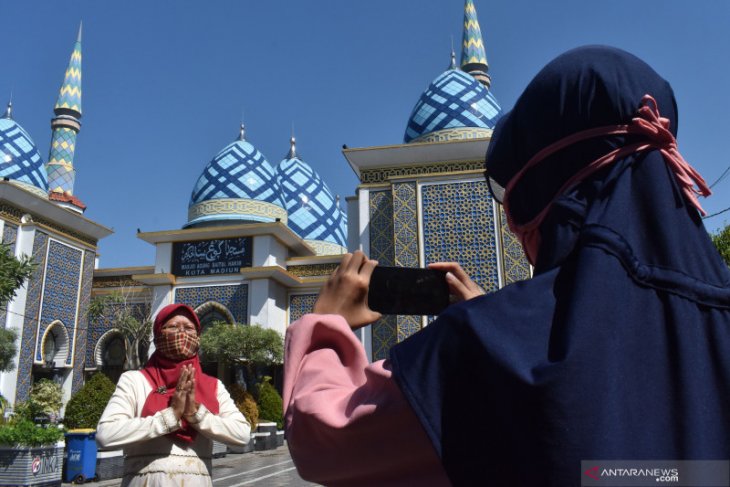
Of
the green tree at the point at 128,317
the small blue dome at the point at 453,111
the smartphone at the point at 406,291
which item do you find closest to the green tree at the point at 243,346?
the green tree at the point at 128,317

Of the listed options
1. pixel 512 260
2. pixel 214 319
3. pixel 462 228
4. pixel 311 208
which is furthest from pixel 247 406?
pixel 311 208

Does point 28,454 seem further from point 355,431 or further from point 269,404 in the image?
point 269,404

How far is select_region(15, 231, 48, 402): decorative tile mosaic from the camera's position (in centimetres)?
1535

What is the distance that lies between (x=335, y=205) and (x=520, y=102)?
Result: 23805 millimetres

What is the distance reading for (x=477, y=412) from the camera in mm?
619

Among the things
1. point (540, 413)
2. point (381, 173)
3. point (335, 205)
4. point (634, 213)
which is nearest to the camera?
point (540, 413)

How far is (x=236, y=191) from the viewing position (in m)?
19.6

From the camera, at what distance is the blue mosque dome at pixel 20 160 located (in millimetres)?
17875

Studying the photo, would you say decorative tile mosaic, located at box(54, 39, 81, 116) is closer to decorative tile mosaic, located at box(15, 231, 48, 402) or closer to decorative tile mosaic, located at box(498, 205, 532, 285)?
decorative tile mosaic, located at box(15, 231, 48, 402)

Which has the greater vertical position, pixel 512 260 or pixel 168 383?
pixel 512 260

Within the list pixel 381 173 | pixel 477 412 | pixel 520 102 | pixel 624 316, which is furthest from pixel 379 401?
pixel 381 173

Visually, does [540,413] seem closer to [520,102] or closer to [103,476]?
[520,102]

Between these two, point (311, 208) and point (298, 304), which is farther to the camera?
point (311, 208)

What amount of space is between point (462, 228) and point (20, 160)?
12979mm
